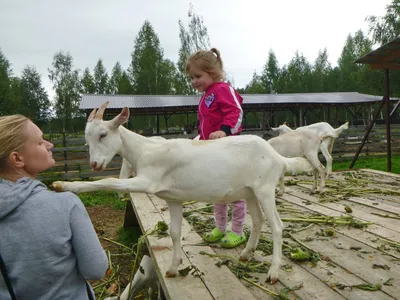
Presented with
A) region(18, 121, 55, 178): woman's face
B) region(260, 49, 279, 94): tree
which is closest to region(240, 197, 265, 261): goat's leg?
region(18, 121, 55, 178): woman's face

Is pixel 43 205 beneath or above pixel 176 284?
above

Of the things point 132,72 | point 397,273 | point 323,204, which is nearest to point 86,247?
point 397,273

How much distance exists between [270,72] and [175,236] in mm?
52795

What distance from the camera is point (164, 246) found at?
3.04m

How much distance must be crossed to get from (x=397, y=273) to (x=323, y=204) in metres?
2.31

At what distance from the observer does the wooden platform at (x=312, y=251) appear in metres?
2.24

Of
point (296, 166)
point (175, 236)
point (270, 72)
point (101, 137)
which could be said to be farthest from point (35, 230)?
point (270, 72)

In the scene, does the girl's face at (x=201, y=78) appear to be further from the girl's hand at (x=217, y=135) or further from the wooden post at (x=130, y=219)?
the wooden post at (x=130, y=219)

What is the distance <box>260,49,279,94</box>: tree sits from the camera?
52281 mm

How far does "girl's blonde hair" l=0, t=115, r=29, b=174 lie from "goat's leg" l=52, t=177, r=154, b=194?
0.60 m

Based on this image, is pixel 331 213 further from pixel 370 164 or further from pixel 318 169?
pixel 370 164

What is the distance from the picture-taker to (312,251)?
295 centimetres

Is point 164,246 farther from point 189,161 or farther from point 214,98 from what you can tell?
point 214,98

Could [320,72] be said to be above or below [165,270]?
above
